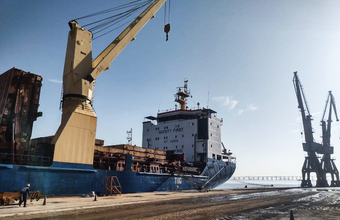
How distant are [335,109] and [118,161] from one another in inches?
2943

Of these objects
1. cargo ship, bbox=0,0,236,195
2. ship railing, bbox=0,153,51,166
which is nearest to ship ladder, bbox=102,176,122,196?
cargo ship, bbox=0,0,236,195

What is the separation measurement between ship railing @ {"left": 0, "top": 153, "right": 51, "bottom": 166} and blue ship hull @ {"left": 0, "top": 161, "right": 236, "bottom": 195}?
820 millimetres

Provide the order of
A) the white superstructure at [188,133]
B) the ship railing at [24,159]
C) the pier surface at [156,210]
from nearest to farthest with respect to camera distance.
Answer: the pier surface at [156,210] → the ship railing at [24,159] → the white superstructure at [188,133]

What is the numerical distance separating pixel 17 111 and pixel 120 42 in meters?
11.4

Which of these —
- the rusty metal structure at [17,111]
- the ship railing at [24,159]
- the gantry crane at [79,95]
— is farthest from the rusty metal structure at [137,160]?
the rusty metal structure at [17,111]

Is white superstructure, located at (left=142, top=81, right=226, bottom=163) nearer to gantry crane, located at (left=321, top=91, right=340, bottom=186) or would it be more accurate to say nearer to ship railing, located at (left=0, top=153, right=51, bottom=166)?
ship railing, located at (left=0, top=153, right=51, bottom=166)

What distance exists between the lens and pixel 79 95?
21438mm

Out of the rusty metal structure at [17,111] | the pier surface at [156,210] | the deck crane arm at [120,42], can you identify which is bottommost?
the pier surface at [156,210]

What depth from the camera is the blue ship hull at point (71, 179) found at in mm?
16656

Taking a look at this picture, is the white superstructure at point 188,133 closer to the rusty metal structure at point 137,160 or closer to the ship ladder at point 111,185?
the rusty metal structure at point 137,160

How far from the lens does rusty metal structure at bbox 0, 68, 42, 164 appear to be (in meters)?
17.7

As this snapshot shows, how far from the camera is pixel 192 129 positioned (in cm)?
3978

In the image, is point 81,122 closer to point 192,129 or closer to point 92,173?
point 92,173

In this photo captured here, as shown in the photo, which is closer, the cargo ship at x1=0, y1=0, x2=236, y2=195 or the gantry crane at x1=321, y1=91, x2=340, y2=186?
the cargo ship at x1=0, y1=0, x2=236, y2=195
